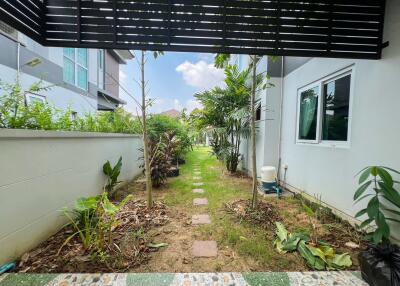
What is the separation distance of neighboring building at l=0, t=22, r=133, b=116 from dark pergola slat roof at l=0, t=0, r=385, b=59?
1.03 metres

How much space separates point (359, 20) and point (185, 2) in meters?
1.99

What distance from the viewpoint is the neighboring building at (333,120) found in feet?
7.84

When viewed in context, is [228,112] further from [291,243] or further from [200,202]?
[291,243]

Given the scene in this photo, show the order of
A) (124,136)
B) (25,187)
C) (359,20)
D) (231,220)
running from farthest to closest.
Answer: (124,136)
(231,220)
(359,20)
(25,187)

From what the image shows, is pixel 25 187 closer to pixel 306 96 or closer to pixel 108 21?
pixel 108 21

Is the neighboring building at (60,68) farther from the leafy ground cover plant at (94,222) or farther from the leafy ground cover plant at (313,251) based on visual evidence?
the leafy ground cover plant at (313,251)

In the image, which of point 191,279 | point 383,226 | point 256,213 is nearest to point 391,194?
point 383,226

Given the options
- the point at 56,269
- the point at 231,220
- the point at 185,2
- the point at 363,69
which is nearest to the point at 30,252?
the point at 56,269

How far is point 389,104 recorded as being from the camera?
2385 millimetres

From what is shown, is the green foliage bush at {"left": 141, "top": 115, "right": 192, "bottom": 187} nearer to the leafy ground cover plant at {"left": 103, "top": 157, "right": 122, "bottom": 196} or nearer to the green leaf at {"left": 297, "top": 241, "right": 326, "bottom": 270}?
the leafy ground cover plant at {"left": 103, "top": 157, "right": 122, "bottom": 196}

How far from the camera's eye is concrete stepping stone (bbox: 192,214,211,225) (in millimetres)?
3096

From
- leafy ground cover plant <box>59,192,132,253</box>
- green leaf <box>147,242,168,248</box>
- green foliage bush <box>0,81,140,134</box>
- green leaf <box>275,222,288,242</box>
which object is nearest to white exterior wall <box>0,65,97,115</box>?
green foliage bush <box>0,81,140,134</box>

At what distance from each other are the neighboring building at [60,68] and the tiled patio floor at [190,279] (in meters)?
2.46

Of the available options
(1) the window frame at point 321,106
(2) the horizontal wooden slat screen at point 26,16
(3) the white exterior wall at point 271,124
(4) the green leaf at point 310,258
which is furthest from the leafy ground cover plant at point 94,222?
(3) the white exterior wall at point 271,124
